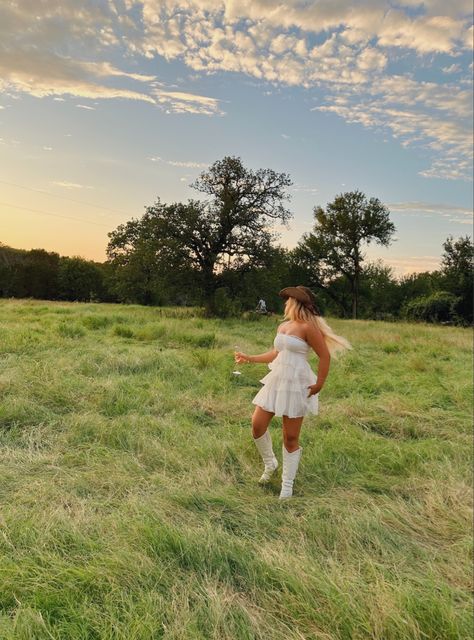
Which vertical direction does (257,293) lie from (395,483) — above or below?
above

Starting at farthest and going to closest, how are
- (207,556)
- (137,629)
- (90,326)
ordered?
(90,326), (207,556), (137,629)

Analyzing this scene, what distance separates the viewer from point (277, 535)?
11.3 ft

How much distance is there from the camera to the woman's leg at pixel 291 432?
4312mm

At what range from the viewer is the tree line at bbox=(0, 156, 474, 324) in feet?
79.8

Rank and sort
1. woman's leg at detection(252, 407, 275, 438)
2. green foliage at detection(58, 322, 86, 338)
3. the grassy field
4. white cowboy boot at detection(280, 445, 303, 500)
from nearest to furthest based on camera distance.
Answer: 1. the grassy field
2. white cowboy boot at detection(280, 445, 303, 500)
3. woman's leg at detection(252, 407, 275, 438)
4. green foliage at detection(58, 322, 86, 338)

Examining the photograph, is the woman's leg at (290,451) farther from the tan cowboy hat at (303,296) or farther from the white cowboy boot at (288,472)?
the tan cowboy hat at (303,296)

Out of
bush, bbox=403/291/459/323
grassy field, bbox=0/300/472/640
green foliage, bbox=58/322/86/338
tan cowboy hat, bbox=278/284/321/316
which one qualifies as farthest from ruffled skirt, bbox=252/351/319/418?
bush, bbox=403/291/459/323

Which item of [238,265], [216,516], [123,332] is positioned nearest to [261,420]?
[216,516]

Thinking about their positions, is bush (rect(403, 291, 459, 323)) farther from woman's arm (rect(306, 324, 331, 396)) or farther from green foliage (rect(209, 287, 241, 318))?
woman's arm (rect(306, 324, 331, 396))

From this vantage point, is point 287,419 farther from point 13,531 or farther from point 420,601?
point 13,531

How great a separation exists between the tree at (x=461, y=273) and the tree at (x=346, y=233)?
7622mm

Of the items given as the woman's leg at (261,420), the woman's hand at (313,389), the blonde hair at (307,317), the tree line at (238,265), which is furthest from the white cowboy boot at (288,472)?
the tree line at (238,265)

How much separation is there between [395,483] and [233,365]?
512 cm

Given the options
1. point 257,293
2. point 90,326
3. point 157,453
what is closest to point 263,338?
point 90,326
